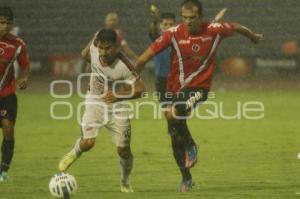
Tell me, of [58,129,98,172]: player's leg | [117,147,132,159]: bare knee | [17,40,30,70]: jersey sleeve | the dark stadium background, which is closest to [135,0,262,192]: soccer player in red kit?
[117,147,132,159]: bare knee

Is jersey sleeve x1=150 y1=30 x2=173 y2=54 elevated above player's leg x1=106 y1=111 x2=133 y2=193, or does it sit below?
above

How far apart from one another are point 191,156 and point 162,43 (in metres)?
1.51

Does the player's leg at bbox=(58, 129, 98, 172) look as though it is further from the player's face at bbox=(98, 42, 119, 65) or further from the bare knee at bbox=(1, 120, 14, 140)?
the bare knee at bbox=(1, 120, 14, 140)

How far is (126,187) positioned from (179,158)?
81cm

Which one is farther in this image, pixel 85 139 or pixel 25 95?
pixel 25 95

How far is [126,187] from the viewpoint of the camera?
1116 centimetres

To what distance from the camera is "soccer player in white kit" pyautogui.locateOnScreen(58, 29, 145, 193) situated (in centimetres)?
1082

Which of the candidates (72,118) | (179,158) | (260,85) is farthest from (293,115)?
(179,158)

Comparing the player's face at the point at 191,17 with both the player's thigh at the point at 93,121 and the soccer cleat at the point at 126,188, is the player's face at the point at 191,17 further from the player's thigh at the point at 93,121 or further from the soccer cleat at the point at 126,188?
the soccer cleat at the point at 126,188

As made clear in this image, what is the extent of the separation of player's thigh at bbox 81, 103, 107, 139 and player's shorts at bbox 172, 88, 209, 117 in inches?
36.8

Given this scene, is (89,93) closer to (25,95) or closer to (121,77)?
(121,77)

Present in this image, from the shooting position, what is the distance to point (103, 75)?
36.1 ft

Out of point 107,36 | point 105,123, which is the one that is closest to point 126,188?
point 105,123

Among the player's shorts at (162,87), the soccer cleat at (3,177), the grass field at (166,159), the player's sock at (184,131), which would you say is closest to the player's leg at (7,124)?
the soccer cleat at (3,177)
